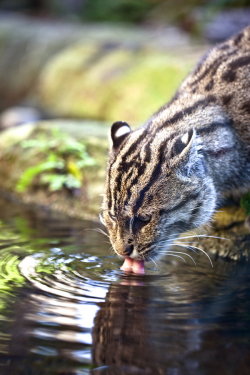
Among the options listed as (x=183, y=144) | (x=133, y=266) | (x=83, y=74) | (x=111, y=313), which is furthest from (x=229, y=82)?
(x=83, y=74)

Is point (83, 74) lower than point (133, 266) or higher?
higher

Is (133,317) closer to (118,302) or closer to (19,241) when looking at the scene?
(118,302)

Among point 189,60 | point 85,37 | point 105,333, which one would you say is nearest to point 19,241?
point 105,333

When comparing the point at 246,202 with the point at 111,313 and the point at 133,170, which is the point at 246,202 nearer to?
the point at 133,170

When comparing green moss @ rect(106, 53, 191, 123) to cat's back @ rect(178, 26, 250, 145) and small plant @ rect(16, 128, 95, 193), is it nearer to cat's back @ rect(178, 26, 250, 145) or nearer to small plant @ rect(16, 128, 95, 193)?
small plant @ rect(16, 128, 95, 193)

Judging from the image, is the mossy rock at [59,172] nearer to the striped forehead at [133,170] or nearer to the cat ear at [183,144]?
the striped forehead at [133,170]
